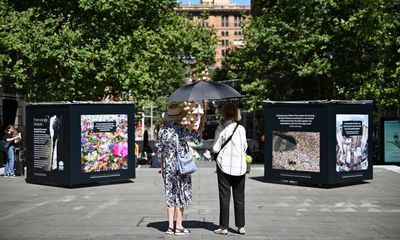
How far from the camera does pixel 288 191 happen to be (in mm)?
14266

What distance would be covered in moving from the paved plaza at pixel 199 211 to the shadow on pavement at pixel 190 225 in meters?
0.02

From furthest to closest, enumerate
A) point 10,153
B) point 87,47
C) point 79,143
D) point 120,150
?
point 87,47 → point 10,153 → point 120,150 → point 79,143

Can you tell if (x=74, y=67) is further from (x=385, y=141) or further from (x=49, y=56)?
(x=385, y=141)

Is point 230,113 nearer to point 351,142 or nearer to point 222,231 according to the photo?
point 222,231

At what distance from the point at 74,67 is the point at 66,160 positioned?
39.4ft

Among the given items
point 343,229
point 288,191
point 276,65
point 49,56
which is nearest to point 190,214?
point 343,229

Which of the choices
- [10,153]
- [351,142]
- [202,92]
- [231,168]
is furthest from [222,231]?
[10,153]

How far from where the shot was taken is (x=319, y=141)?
1496 centimetres

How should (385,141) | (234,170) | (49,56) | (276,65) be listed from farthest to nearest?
(276,65) < (49,56) < (385,141) < (234,170)

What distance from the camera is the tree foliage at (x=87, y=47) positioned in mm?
26047

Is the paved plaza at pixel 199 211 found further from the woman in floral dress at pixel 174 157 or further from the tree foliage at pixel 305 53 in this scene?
the tree foliage at pixel 305 53

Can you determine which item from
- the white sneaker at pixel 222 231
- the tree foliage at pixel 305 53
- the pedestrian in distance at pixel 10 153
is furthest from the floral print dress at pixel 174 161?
the tree foliage at pixel 305 53

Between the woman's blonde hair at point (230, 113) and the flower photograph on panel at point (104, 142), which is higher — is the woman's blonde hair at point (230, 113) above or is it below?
above

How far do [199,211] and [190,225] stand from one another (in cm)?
155
